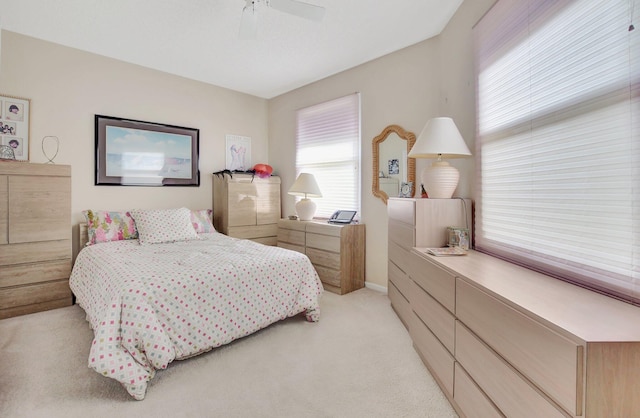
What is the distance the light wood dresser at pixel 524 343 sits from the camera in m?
0.78

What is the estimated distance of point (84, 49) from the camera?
10.5 feet

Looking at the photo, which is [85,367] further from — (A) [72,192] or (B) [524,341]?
(B) [524,341]

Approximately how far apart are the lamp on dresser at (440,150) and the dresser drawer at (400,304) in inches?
37.3

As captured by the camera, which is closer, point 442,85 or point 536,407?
point 536,407

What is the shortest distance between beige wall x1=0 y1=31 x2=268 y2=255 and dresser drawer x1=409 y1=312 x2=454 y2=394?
3250 mm

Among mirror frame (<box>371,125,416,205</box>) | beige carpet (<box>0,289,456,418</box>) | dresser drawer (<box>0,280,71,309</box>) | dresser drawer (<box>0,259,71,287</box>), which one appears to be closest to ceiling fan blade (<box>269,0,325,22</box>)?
mirror frame (<box>371,125,416,205</box>)

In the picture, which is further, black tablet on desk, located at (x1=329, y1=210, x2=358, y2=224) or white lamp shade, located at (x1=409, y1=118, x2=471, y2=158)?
black tablet on desk, located at (x1=329, y1=210, x2=358, y2=224)

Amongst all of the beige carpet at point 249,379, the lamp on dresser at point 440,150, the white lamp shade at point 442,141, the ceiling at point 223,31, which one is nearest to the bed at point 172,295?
the beige carpet at point 249,379

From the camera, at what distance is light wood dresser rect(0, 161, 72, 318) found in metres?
2.66

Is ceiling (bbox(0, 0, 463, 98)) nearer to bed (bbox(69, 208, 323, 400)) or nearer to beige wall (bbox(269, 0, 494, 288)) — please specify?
beige wall (bbox(269, 0, 494, 288))

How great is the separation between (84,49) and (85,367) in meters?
3.17

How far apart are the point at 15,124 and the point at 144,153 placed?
1112 mm

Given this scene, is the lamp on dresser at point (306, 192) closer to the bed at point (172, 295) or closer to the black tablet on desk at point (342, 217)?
the black tablet on desk at point (342, 217)

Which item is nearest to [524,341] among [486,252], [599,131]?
[599,131]
